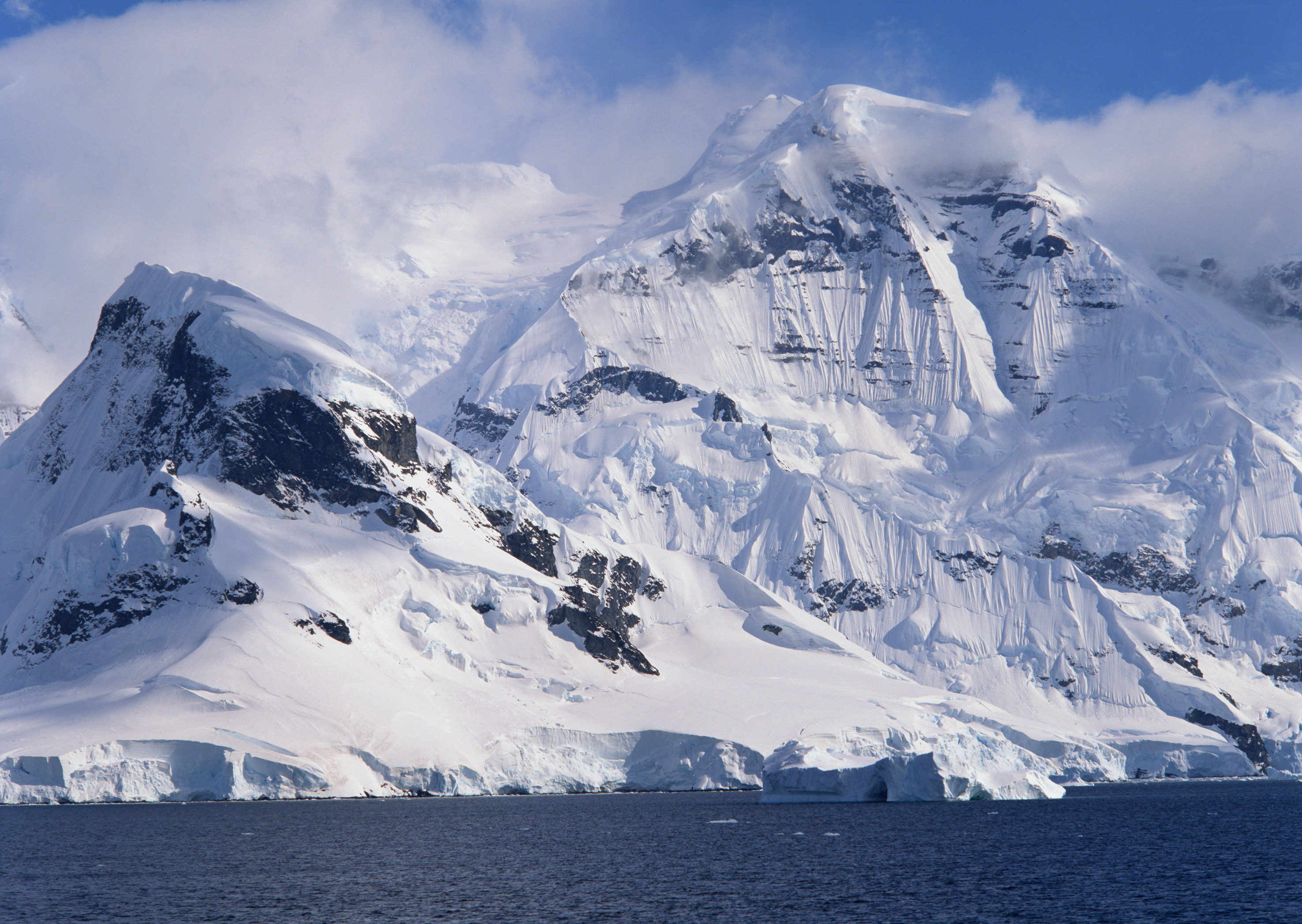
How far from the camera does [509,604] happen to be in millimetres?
197625

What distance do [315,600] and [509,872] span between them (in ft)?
308

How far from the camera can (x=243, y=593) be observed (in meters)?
173

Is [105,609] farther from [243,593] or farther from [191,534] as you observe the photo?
[243,593]

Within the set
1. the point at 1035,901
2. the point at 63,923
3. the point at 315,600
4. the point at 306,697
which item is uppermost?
A: the point at 315,600

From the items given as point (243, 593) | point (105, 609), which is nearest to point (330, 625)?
point (243, 593)

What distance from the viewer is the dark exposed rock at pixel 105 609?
175 meters

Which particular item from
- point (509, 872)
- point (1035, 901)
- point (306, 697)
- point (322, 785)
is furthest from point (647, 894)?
point (306, 697)

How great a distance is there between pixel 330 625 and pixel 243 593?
37.8 feet

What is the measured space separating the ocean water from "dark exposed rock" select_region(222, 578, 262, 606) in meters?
34.1

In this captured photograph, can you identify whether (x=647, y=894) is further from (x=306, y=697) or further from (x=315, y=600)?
(x=315, y=600)

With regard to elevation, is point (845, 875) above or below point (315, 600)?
below

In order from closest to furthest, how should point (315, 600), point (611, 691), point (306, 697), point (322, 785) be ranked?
point (322, 785), point (306, 697), point (315, 600), point (611, 691)

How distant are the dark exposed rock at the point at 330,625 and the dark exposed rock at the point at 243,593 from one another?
637 cm

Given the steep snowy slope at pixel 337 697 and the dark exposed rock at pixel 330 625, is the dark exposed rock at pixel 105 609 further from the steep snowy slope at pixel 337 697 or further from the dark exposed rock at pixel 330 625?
the dark exposed rock at pixel 330 625
